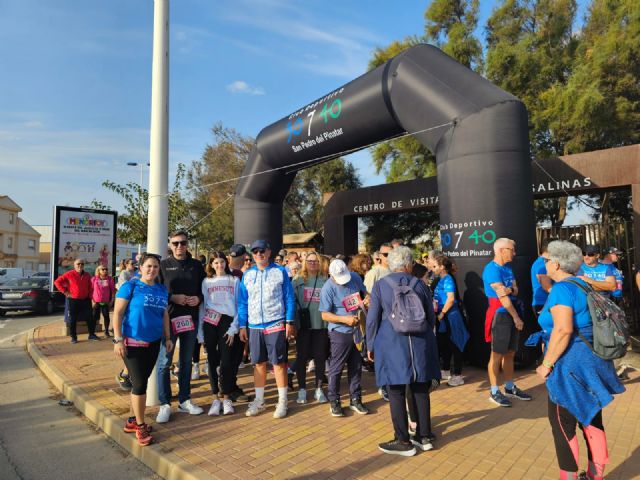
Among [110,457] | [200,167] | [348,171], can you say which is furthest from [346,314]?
[200,167]

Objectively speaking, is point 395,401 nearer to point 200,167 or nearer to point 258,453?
point 258,453

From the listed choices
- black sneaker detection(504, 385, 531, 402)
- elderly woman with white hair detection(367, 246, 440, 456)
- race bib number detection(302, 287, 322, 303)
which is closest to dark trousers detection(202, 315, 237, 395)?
race bib number detection(302, 287, 322, 303)

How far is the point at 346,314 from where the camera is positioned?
Answer: 442 centimetres

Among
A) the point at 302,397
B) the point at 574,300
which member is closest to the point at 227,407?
the point at 302,397

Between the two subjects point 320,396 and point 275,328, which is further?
point 320,396

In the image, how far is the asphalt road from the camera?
11.1 feet

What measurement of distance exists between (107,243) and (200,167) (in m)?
18.9

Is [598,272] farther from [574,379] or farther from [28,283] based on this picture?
[28,283]

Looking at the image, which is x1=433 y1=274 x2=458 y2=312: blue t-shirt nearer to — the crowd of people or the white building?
the crowd of people

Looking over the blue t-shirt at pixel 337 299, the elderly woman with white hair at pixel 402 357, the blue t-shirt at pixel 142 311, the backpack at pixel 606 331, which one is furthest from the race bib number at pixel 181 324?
the backpack at pixel 606 331

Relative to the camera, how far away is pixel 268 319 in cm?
432

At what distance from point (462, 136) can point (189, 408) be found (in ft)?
15.4

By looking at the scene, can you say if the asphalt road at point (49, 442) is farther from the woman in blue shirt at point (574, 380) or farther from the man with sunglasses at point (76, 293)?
the woman in blue shirt at point (574, 380)

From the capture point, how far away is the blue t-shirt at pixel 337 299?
443 centimetres
